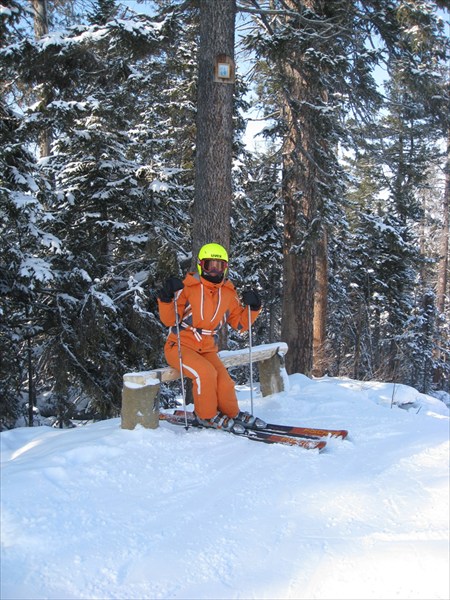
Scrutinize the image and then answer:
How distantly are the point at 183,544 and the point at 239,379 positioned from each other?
16619mm

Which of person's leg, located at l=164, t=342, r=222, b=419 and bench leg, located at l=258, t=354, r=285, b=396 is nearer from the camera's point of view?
person's leg, located at l=164, t=342, r=222, b=419

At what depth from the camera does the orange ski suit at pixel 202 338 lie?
203 inches

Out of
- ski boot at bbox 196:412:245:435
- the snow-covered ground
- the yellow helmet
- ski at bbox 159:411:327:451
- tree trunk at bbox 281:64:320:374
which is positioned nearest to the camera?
the snow-covered ground

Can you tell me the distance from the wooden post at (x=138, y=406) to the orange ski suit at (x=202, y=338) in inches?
19.4

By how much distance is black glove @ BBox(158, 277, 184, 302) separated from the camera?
5.21 metres

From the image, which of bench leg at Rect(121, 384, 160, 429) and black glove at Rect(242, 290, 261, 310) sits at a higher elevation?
black glove at Rect(242, 290, 261, 310)

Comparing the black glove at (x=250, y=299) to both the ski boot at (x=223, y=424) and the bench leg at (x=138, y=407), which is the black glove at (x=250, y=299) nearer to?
the ski boot at (x=223, y=424)

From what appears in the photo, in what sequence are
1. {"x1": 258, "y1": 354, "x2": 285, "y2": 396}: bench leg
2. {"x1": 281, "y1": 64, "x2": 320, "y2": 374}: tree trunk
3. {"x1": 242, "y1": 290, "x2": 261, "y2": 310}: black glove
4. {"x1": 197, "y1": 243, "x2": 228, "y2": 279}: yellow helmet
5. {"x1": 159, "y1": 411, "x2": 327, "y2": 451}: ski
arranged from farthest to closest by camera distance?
{"x1": 281, "y1": 64, "x2": 320, "y2": 374}: tree trunk
{"x1": 258, "y1": 354, "x2": 285, "y2": 396}: bench leg
{"x1": 242, "y1": 290, "x2": 261, "y2": 310}: black glove
{"x1": 197, "y1": 243, "x2": 228, "y2": 279}: yellow helmet
{"x1": 159, "y1": 411, "x2": 327, "y2": 451}: ski

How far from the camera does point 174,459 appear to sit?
4.30 m

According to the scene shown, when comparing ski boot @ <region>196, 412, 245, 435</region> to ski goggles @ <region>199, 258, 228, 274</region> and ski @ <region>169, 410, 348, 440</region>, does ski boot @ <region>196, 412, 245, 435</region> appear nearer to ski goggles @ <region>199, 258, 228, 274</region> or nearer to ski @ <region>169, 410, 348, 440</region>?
ski @ <region>169, 410, 348, 440</region>

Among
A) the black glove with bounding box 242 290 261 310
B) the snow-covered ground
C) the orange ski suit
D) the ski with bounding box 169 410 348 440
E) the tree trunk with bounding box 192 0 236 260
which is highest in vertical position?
the tree trunk with bounding box 192 0 236 260

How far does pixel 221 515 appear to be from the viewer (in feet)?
10.9

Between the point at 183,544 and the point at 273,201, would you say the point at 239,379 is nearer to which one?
the point at 273,201

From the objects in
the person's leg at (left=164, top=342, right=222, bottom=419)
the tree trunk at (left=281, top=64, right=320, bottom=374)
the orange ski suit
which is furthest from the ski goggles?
the tree trunk at (left=281, top=64, right=320, bottom=374)
